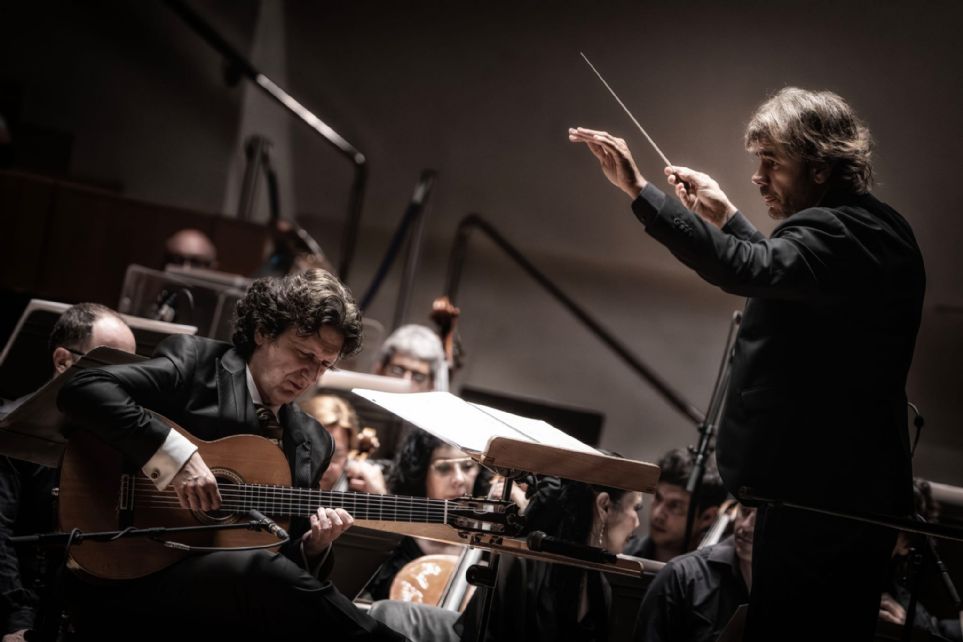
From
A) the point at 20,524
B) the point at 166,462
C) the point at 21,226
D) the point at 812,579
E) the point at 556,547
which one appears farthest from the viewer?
the point at 21,226

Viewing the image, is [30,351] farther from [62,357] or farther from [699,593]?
[699,593]

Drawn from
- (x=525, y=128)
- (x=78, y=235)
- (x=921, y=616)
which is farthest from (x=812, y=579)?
(x=78, y=235)

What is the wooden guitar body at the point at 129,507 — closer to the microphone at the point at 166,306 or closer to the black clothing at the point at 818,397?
the black clothing at the point at 818,397

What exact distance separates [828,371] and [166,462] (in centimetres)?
132

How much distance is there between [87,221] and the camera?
6301 millimetres

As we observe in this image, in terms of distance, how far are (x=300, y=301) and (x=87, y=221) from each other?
170 inches

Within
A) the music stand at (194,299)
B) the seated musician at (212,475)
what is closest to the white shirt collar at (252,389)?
the seated musician at (212,475)

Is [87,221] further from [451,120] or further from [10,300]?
[451,120]

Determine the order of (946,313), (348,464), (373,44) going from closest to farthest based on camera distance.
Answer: (348,464) < (946,313) < (373,44)

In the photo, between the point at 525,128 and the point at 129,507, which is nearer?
the point at 129,507

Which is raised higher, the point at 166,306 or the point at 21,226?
the point at 21,226

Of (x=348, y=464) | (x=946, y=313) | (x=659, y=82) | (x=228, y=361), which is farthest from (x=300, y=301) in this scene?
(x=946, y=313)

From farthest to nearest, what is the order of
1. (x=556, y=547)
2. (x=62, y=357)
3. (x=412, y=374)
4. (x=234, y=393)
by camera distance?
(x=412, y=374), (x=62, y=357), (x=234, y=393), (x=556, y=547)

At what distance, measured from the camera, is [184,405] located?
2344 mm
